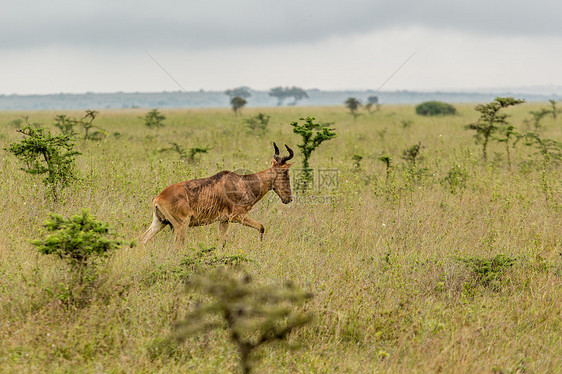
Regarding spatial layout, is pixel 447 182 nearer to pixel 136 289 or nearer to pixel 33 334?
pixel 136 289

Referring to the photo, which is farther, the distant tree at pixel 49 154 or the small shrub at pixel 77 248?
the distant tree at pixel 49 154

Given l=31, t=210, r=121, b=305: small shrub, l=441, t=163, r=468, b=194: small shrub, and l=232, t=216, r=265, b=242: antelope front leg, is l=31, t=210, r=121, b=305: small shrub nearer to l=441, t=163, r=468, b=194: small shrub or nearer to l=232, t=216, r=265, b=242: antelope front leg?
l=232, t=216, r=265, b=242: antelope front leg

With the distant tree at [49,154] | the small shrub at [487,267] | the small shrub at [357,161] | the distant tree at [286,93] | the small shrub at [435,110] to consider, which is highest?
Result: the distant tree at [286,93]

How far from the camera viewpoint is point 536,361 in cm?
480

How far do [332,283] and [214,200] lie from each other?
2.55 meters

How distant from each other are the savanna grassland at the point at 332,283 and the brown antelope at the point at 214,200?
1.18 ft

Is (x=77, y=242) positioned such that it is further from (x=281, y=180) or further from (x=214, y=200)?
(x=281, y=180)

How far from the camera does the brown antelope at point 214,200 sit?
292 inches

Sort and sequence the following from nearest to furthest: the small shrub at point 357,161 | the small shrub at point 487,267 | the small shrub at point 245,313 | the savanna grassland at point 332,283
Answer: the small shrub at point 245,313
the savanna grassland at point 332,283
the small shrub at point 487,267
the small shrub at point 357,161

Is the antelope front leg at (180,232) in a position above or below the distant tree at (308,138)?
below

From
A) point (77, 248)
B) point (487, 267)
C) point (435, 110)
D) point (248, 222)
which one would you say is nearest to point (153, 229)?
point (248, 222)

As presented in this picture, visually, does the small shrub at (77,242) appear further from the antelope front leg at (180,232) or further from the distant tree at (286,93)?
the distant tree at (286,93)

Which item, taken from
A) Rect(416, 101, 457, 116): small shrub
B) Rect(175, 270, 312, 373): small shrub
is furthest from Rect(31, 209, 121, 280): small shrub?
Rect(416, 101, 457, 116): small shrub

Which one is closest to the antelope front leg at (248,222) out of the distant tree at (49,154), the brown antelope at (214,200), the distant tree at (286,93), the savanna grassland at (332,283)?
the brown antelope at (214,200)
